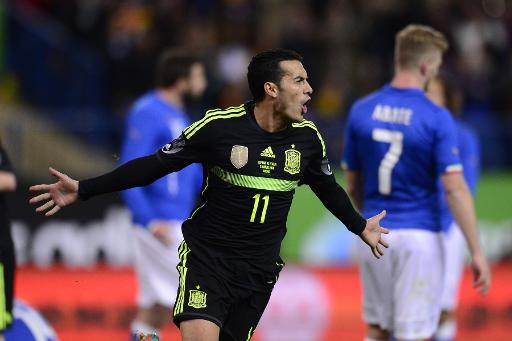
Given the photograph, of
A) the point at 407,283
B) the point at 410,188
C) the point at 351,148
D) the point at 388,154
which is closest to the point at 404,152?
the point at 388,154

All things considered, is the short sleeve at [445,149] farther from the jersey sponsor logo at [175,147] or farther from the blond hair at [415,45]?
the jersey sponsor logo at [175,147]

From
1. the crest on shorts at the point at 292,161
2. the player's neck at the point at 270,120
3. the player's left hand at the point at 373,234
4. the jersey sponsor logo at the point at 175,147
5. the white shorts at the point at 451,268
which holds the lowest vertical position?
the white shorts at the point at 451,268

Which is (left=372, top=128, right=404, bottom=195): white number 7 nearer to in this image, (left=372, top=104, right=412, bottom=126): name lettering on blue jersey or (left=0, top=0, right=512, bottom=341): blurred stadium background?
(left=372, top=104, right=412, bottom=126): name lettering on blue jersey

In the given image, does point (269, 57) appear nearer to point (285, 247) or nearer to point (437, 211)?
point (437, 211)

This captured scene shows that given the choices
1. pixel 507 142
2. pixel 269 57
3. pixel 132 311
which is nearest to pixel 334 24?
pixel 507 142

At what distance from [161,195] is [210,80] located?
664cm

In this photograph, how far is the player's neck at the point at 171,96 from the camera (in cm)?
912

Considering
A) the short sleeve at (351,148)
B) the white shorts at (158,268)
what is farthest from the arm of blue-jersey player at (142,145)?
the short sleeve at (351,148)

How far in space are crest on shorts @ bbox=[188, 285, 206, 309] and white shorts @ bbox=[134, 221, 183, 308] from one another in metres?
2.55

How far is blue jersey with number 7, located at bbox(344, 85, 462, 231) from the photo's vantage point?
7.60 metres

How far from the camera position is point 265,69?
20.9 feet

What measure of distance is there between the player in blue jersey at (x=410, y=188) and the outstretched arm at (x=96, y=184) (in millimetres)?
1983

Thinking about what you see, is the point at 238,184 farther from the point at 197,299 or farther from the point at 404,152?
the point at 404,152

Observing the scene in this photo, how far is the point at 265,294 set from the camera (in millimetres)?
6520
